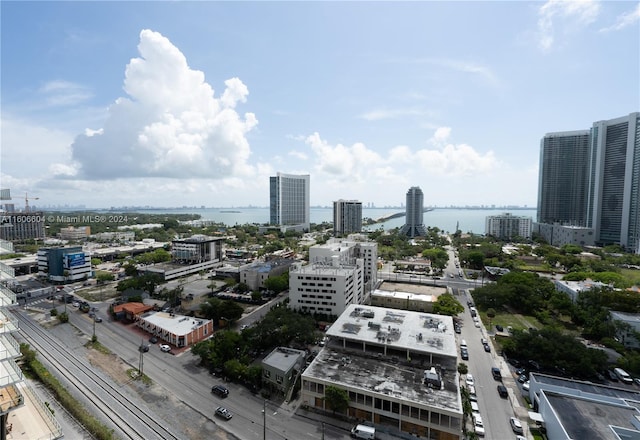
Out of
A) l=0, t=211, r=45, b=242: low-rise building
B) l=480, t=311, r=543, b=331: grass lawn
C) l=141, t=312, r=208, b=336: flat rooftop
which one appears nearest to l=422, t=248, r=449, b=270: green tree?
l=480, t=311, r=543, b=331: grass lawn

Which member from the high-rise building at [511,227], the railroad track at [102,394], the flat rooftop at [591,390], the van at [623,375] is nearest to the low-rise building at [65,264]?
the railroad track at [102,394]

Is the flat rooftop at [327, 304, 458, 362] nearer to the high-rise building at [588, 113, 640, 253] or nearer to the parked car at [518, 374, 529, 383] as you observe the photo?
the parked car at [518, 374, 529, 383]

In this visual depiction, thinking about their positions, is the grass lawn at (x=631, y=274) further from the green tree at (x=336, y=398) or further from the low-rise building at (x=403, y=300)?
the green tree at (x=336, y=398)

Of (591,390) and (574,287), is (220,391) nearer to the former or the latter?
(591,390)

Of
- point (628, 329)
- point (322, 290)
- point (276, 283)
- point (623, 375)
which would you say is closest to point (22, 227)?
point (276, 283)

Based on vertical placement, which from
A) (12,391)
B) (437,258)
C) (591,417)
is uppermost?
(12,391)
